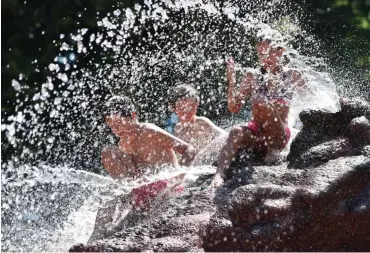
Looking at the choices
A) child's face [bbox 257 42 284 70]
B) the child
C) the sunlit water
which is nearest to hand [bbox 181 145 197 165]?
the child

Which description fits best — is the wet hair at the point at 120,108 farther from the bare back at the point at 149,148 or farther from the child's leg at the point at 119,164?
the child's leg at the point at 119,164

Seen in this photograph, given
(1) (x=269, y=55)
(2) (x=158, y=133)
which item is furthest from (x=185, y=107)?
(1) (x=269, y=55)

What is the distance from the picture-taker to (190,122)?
5.85 meters

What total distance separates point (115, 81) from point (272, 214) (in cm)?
538

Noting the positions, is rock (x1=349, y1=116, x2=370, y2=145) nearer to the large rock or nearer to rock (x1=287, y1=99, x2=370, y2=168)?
rock (x1=287, y1=99, x2=370, y2=168)

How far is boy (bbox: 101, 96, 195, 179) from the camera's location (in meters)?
5.28

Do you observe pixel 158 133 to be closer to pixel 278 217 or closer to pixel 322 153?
pixel 322 153

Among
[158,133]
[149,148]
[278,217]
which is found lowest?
[278,217]

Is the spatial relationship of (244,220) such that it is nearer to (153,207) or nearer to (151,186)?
(153,207)

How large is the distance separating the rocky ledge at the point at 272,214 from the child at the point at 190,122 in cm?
181

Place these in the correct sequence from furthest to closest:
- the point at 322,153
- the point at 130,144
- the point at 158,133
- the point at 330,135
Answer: the point at 130,144 → the point at 158,133 → the point at 330,135 → the point at 322,153

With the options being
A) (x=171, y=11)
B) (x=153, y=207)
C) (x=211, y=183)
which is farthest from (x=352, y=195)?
(x=171, y=11)

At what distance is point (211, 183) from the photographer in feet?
13.1

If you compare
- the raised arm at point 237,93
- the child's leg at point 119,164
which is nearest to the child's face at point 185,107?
the child's leg at point 119,164
